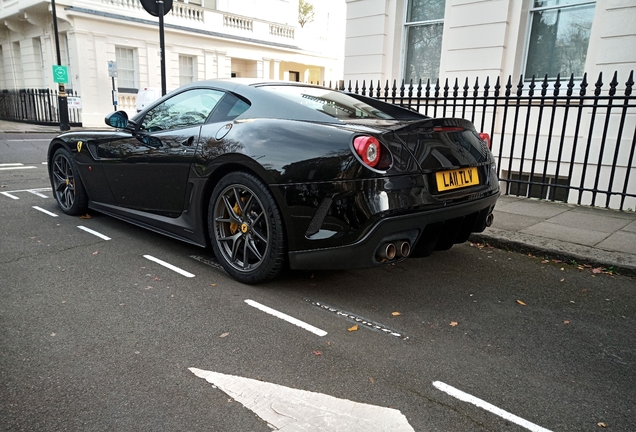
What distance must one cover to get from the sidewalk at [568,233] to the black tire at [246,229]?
2.42 metres

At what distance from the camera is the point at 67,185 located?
5418 millimetres

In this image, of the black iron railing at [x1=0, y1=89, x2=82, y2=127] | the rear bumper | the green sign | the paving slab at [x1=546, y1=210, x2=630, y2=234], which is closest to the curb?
the paving slab at [x1=546, y1=210, x2=630, y2=234]

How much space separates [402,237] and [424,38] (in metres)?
8.11

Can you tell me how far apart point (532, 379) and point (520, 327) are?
2.06 ft

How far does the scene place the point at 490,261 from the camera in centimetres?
427

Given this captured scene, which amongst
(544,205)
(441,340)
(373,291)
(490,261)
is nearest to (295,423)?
(441,340)

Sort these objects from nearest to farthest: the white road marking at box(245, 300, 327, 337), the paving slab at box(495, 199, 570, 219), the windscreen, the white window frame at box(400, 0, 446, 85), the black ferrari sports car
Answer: the white road marking at box(245, 300, 327, 337), the black ferrari sports car, the windscreen, the paving slab at box(495, 199, 570, 219), the white window frame at box(400, 0, 446, 85)

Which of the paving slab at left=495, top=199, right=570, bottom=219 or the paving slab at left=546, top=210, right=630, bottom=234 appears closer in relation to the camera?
the paving slab at left=546, top=210, right=630, bottom=234

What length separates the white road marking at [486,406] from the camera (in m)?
2.03

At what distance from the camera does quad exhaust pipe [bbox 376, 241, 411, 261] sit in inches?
116

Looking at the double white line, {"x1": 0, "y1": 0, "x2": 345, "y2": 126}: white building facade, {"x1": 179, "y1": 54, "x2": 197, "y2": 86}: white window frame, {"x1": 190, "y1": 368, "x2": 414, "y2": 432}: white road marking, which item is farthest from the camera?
{"x1": 179, "y1": 54, "x2": 197, "y2": 86}: white window frame

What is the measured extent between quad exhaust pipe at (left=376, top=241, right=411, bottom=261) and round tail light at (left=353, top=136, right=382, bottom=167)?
529 millimetres

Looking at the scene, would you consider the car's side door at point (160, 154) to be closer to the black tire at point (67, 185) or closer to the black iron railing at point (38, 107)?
the black tire at point (67, 185)

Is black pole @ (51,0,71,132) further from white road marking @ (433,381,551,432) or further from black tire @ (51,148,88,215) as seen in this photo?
white road marking @ (433,381,551,432)
